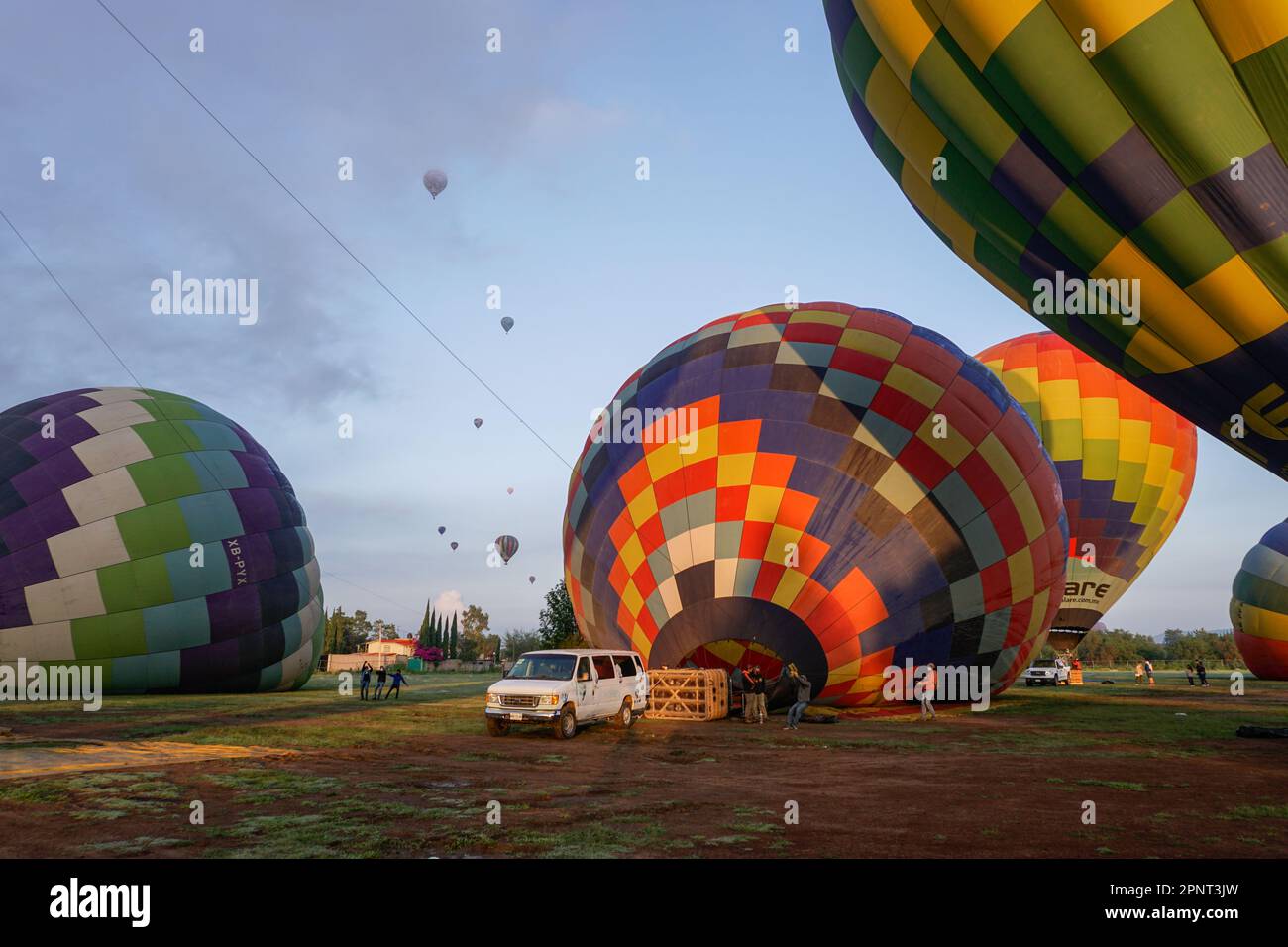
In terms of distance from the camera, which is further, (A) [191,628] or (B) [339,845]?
(A) [191,628]

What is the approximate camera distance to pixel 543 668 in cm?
1333

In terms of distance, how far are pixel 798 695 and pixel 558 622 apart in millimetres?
28772

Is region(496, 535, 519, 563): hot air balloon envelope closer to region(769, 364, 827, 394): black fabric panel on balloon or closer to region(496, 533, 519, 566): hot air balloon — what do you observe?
region(496, 533, 519, 566): hot air balloon

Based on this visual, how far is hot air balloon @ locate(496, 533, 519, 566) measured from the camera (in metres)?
40.6

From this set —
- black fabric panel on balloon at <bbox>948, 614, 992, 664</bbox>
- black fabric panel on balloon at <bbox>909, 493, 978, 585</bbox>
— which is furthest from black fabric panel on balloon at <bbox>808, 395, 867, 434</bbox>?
black fabric panel on balloon at <bbox>948, 614, 992, 664</bbox>

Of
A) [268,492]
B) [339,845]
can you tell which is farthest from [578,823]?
[268,492]

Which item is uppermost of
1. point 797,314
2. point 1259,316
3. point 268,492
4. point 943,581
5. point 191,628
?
point 797,314

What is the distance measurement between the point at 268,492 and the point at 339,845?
60.0ft

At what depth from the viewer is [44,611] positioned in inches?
651

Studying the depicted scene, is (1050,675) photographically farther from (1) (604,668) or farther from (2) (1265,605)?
(1) (604,668)

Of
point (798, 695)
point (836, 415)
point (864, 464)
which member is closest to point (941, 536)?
point (864, 464)
